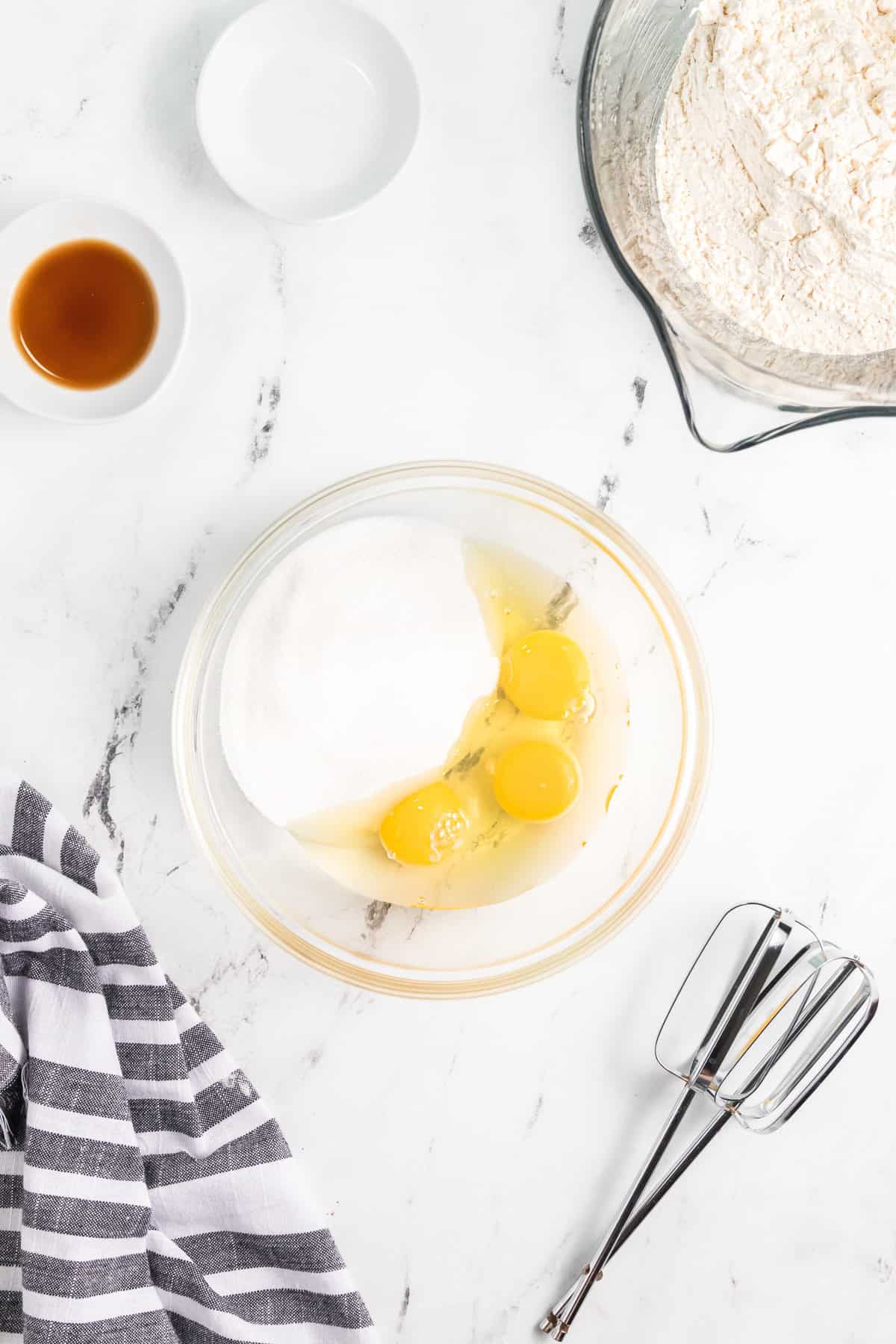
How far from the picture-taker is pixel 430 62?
1188 millimetres

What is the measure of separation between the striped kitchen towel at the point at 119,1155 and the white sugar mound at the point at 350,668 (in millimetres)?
250

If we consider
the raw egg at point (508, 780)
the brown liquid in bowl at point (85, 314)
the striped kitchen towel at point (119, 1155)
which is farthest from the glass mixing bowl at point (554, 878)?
the brown liquid in bowl at point (85, 314)

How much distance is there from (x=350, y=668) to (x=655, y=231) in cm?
62

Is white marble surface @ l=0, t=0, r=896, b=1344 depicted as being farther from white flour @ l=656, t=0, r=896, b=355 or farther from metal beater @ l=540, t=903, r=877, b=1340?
white flour @ l=656, t=0, r=896, b=355

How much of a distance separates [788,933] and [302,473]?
0.86 meters

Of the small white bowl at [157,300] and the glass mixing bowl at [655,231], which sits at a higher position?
the glass mixing bowl at [655,231]

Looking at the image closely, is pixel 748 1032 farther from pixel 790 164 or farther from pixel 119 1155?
pixel 790 164

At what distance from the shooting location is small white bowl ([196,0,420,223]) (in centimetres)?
115

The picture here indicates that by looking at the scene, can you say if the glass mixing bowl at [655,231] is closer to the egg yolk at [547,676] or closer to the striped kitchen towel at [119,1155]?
the egg yolk at [547,676]

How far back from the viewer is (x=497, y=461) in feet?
4.04

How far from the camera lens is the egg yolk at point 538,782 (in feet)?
3.93

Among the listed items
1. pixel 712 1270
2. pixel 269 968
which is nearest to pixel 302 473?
pixel 269 968

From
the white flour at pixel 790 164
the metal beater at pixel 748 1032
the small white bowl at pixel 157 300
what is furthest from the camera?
the metal beater at pixel 748 1032

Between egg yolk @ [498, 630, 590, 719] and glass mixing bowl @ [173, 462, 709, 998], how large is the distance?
0.27ft
